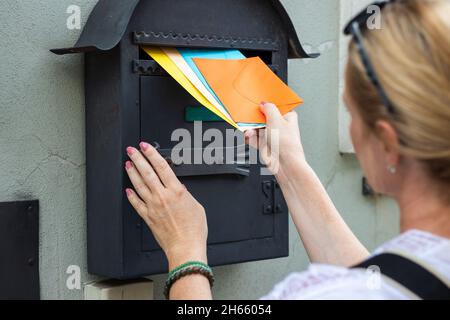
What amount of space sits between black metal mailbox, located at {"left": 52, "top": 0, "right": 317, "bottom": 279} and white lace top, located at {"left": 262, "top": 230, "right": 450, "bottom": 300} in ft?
2.76

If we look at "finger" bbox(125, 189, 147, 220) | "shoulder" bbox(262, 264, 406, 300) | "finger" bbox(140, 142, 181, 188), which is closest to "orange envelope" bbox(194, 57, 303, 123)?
"finger" bbox(140, 142, 181, 188)

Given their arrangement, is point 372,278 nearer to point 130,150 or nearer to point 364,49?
point 364,49

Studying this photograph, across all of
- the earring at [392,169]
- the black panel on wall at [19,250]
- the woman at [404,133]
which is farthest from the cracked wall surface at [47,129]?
the earring at [392,169]

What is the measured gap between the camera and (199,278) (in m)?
1.52

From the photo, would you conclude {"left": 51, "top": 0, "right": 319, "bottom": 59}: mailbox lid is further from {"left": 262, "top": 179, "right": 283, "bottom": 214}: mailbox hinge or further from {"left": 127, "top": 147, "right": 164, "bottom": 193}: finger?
{"left": 262, "top": 179, "right": 283, "bottom": 214}: mailbox hinge

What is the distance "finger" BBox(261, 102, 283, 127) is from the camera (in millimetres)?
1845

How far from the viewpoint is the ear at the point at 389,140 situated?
109cm

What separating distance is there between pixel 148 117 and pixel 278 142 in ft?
1.15

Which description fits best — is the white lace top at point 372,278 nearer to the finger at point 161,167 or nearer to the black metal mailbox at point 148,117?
the finger at point 161,167

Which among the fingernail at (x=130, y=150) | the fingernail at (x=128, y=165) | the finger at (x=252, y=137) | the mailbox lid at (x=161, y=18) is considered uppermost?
the mailbox lid at (x=161, y=18)

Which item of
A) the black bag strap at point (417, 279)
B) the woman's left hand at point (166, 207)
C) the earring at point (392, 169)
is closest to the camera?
the black bag strap at point (417, 279)

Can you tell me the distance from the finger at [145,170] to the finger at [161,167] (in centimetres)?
1
